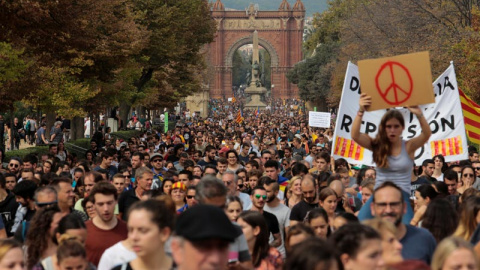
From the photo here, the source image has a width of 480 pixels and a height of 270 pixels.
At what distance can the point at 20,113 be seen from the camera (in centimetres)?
6319

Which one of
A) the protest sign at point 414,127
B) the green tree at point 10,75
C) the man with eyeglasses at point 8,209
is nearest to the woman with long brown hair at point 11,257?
the man with eyeglasses at point 8,209

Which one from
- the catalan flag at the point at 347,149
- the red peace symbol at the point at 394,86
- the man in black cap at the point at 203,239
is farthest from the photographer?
the catalan flag at the point at 347,149

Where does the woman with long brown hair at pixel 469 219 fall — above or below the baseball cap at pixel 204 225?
below

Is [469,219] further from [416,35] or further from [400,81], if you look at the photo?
[416,35]

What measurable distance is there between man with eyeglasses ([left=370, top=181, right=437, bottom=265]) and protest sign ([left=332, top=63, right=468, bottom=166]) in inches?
168

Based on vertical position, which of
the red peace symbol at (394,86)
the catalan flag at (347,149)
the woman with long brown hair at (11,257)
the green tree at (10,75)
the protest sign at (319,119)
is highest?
the green tree at (10,75)

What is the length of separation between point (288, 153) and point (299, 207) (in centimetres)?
1253

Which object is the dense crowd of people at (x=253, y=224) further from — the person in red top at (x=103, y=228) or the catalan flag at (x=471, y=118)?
the catalan flag at (x=471, y=118)

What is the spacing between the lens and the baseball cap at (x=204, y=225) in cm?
441

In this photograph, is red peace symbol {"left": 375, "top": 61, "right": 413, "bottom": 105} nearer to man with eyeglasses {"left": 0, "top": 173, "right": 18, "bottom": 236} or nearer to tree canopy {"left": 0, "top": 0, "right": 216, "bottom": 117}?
man with eyeglasses {"left": 0, "top": 173, "right": 18, "bottom": 236}

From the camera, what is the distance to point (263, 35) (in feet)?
488

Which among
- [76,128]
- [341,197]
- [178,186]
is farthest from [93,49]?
[341,197]

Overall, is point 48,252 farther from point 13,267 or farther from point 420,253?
point 420,253

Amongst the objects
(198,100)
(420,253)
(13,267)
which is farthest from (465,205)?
(198,100)
